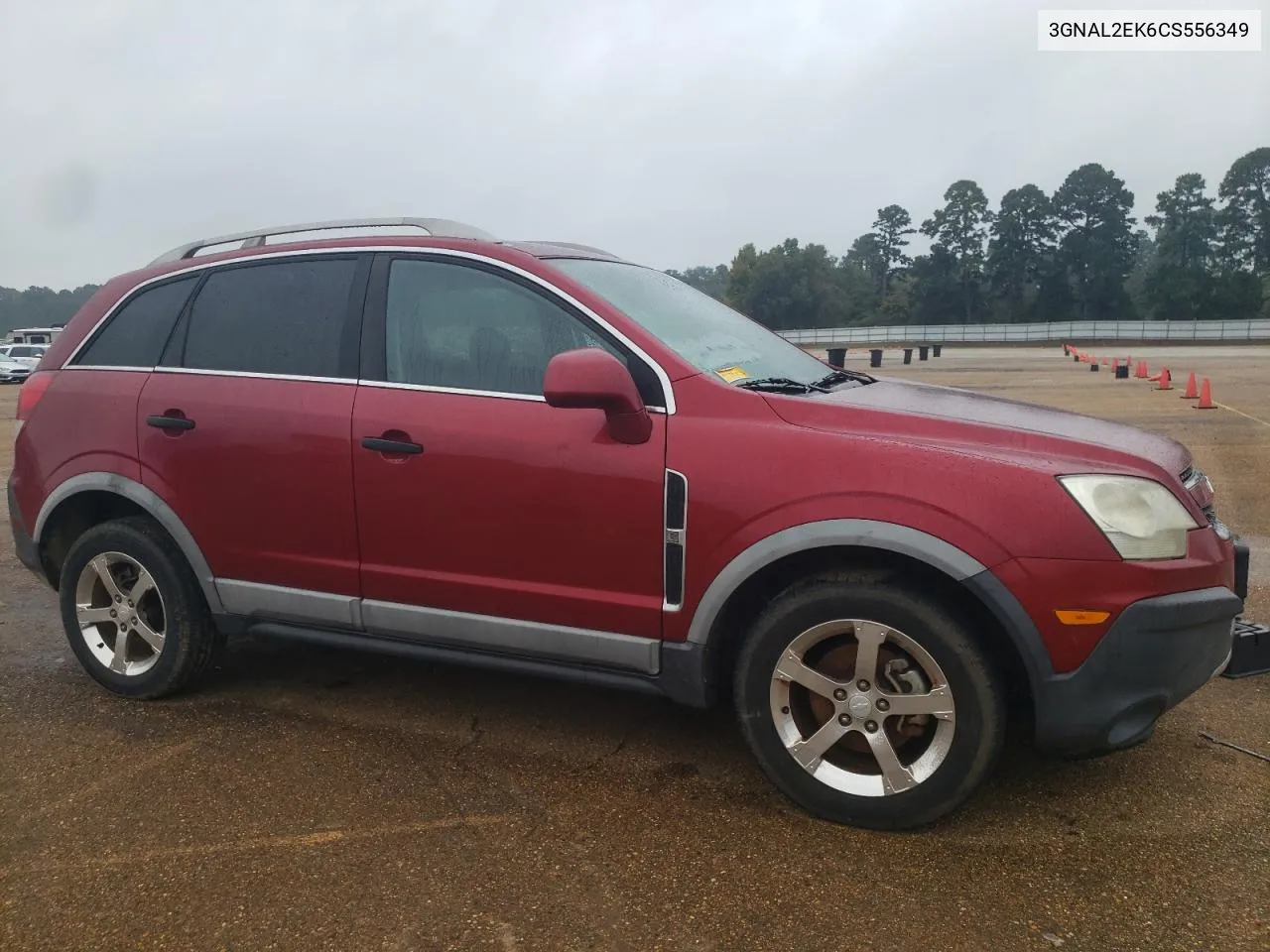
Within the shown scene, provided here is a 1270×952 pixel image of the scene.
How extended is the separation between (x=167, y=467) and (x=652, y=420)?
203 centimetres

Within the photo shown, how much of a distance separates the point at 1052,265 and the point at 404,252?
91.3 m

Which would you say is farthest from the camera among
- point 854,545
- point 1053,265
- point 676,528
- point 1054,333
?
point 1053,265

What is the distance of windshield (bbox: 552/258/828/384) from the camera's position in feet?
10.9

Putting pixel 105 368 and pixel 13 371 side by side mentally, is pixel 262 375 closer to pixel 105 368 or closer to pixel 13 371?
pixel 105 368

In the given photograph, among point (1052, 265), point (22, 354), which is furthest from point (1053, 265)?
point (22, 354)

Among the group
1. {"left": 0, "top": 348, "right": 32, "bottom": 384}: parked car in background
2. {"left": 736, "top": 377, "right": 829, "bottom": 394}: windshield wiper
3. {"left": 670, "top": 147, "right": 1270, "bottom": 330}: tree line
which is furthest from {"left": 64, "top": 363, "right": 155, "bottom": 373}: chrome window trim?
{"left": 670, "top": 147, "right": 1270, "bottom": 330}: tree line

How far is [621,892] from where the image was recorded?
2607mm

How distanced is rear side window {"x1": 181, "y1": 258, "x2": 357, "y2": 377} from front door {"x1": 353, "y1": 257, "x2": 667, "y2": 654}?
19cm

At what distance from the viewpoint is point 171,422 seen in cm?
378

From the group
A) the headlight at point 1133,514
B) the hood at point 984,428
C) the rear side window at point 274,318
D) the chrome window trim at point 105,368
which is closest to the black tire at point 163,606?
the chrome window trim at point 105,368

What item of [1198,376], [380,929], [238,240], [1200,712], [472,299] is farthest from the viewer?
[1198,376]

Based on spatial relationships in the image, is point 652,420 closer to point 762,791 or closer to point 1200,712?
point 762,791

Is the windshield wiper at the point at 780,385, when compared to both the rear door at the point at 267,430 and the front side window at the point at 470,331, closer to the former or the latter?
the front side window at the point at 470,331

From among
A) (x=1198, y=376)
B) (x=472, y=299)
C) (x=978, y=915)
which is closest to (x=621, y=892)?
(x=978, y=915)
